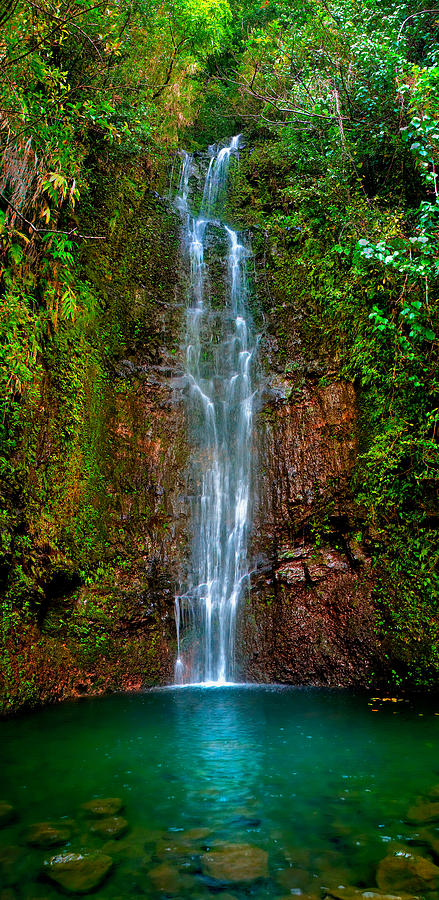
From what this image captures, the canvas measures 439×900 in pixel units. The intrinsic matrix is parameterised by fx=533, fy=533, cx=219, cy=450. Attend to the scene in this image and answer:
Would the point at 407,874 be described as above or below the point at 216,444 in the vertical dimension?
below

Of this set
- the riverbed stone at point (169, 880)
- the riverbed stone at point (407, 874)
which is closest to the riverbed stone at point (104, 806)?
the riverbed stone at point (169, 880)

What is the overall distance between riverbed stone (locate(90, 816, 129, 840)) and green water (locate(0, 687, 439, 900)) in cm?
6

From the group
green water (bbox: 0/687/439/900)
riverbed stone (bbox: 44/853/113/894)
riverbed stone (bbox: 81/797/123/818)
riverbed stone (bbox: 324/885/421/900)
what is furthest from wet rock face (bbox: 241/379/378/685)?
riverbed stone (bbox: 44/853/113/894)

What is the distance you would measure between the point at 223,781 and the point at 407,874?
1.59m

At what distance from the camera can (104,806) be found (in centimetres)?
337

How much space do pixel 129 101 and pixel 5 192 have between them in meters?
3.86

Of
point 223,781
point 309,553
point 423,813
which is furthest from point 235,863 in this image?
point 309,553

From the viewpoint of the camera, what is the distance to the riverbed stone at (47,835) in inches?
115

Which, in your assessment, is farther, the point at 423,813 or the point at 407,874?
the point at 423,813

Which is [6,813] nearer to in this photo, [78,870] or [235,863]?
[78,870]

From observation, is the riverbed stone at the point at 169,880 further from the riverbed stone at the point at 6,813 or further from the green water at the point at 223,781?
the riverbed stone at the point at 6,813

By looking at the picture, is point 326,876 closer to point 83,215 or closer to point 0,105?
point 0,105

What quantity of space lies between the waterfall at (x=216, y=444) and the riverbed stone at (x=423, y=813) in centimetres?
352

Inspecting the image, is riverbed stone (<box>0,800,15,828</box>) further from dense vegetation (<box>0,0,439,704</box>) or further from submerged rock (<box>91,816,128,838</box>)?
dense vegetation (<box>0,0,439,704</box>)
